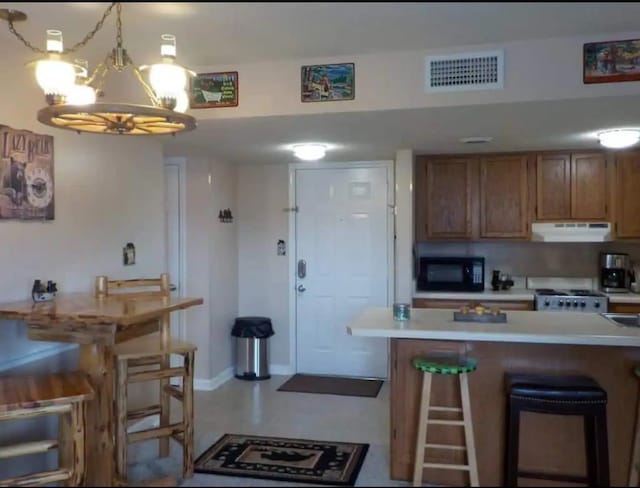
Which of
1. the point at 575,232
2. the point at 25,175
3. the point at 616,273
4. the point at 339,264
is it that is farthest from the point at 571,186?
the point at 25,175

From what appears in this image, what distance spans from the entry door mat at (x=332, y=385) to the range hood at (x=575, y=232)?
1936mm

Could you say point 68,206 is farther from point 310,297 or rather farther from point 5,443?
point 310,297

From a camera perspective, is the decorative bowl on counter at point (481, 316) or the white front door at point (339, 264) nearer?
the decorative bowl on counter at point (481, 316)

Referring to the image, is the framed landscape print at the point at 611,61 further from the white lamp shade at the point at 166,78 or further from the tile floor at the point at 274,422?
the tile floor at the point at 274,422

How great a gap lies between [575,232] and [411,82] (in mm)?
2519

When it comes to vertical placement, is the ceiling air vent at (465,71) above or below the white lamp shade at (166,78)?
above

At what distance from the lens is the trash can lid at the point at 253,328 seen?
546 cm

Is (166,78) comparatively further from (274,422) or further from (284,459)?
(274,422)

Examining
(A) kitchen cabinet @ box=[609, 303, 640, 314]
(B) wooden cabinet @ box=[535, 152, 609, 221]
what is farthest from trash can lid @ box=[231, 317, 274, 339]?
(A) kitchen cabinet @ box=[609, 303, 640, 314]

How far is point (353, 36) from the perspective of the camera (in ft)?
9.67

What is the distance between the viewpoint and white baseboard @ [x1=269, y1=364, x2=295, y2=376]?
568 centimetres

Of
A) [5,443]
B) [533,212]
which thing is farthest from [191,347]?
[533,212]

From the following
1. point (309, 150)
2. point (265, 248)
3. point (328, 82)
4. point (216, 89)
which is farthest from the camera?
point (265, 248)

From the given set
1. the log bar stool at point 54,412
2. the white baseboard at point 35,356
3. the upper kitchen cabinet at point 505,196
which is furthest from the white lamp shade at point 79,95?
the upper kitchen cabinet at point 505,196
